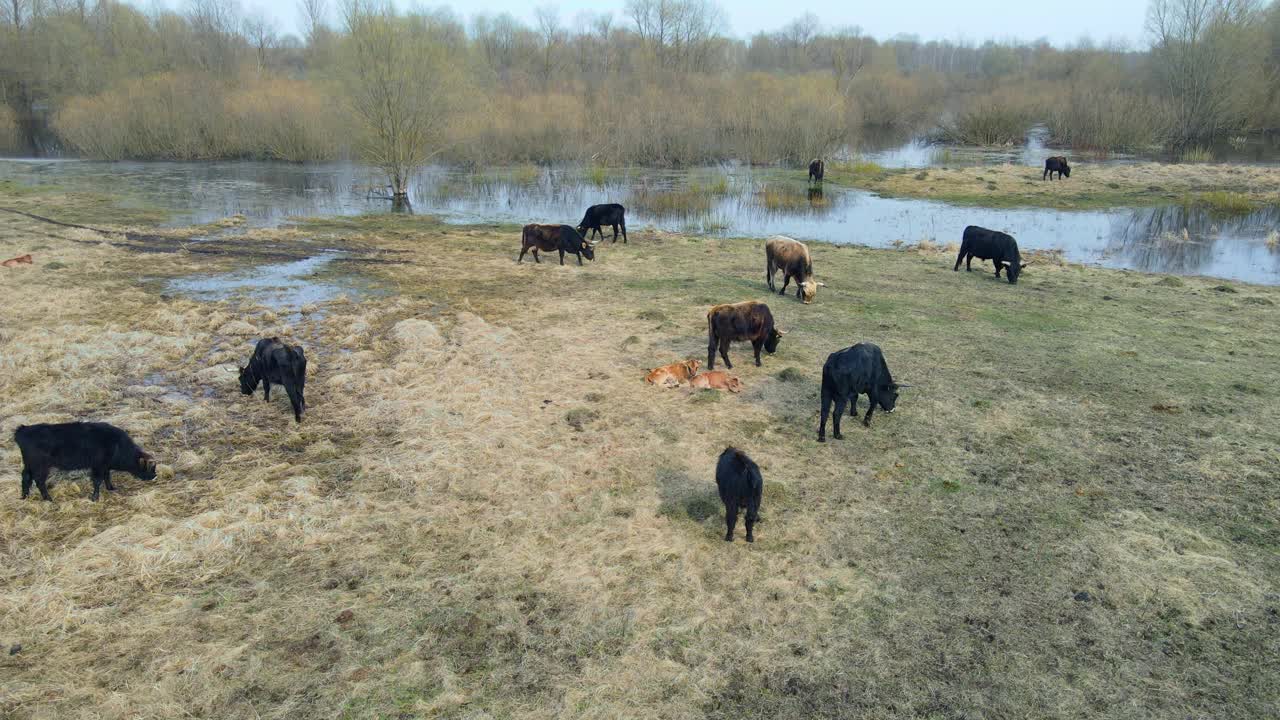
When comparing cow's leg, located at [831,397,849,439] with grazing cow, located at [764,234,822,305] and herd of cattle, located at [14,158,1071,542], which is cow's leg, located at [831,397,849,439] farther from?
grazing cow, located at [764,234,822,305]

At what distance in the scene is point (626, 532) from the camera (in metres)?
5.77

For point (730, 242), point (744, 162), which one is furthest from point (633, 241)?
point (744, 162)

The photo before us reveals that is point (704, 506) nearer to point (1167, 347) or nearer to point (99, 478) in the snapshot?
point (99, 478)

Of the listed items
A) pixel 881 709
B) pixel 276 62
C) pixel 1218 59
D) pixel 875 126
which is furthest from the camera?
pixel 276 62

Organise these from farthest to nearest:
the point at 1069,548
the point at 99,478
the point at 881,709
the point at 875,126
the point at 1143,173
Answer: the point at 875,126
the point at 1143,173
the point at 99,478
the point at 1069,548
the point at 881,709

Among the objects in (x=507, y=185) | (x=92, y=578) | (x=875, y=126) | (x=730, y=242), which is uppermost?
(x=875, y=126)

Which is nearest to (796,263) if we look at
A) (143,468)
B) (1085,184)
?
(143,468)

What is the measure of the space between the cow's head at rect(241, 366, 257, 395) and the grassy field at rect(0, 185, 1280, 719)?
29 centimetres

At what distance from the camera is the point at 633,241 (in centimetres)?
1864

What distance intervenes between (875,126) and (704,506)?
59849mm

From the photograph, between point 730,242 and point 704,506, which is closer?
point 704,506

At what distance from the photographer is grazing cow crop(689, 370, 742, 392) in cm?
864

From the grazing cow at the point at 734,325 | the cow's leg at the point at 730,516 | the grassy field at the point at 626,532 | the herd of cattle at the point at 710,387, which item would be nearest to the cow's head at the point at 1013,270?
the grassy field at the point at 626,532

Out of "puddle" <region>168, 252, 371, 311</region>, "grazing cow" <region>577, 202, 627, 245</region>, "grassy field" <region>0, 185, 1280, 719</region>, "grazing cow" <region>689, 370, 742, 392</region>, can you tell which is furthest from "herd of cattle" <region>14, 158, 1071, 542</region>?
"grazing cow" <region>577, 202, 627, 245</region>
